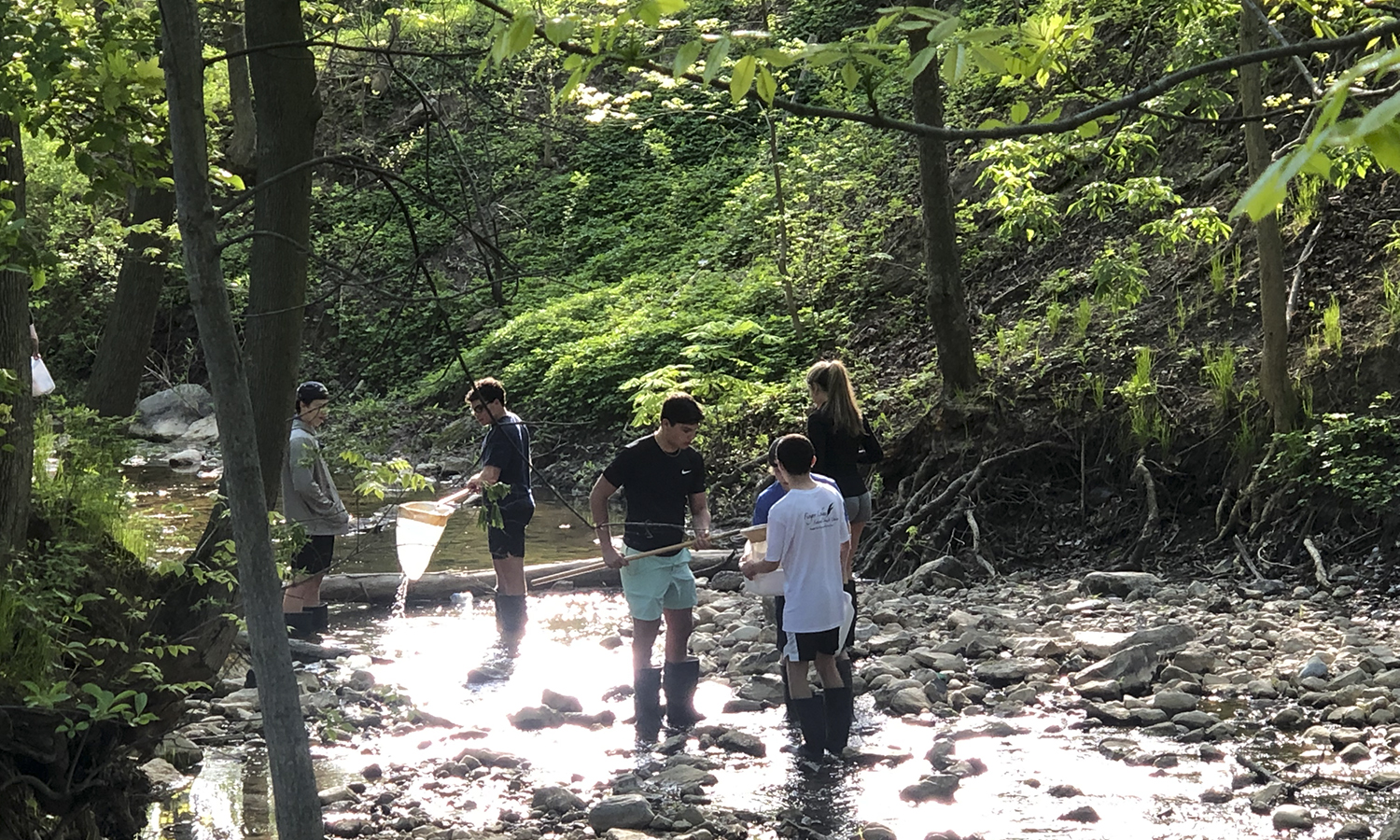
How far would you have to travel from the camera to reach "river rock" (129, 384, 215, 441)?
24531 millimetres

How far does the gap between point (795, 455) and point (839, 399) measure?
1219 millimetres

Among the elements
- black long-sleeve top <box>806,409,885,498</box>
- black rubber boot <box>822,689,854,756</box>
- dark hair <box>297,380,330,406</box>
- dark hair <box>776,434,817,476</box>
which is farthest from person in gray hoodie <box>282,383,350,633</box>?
black rubber boot <box>822,689,854,756</box>

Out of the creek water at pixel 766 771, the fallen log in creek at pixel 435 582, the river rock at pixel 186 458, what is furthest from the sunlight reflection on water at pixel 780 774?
the river rock at pixel 186 458

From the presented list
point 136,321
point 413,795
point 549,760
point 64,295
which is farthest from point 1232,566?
point 64,295

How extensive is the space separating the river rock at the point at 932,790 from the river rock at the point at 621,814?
1.32 m

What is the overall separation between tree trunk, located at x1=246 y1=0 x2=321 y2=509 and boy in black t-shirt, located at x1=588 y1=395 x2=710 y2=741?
2.19 metres

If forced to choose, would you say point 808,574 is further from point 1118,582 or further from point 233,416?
point 1118,582

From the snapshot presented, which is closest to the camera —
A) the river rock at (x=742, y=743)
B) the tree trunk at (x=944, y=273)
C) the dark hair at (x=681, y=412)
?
the river rock at (x=742, y=743)

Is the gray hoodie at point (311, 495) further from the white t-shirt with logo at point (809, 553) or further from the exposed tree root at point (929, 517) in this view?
the exposed tree root at point (929, 517)

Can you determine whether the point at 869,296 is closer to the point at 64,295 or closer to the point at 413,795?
the point at 413,795

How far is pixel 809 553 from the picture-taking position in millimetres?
6965

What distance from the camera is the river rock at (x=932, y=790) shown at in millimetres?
6410

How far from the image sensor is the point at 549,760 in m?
7.48

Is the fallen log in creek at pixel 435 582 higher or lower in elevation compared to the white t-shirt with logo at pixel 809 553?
lower
